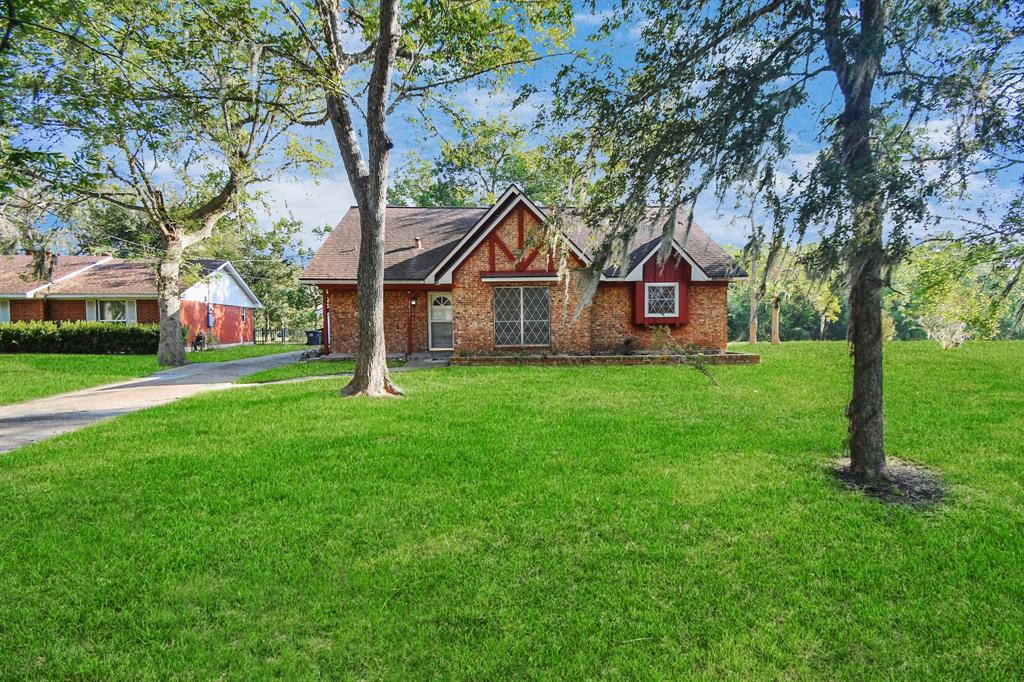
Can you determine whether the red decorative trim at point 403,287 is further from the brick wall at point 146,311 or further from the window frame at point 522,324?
the brick wall at point 146,311

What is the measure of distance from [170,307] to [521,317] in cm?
1173

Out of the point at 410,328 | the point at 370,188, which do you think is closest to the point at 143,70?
the point at 370,188

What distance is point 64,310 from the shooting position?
1030 inches

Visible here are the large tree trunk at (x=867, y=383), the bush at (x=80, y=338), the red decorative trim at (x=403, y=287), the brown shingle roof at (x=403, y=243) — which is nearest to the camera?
the large tree trunk at (x=867, y=383)

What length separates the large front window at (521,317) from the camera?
1656 cm

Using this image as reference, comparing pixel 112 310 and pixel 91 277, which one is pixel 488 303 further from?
pixel 91 277

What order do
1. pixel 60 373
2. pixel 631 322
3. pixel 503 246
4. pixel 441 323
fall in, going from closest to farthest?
1. pixel 60 373
2. pixel 503 246
3. pixel 631 322
4. pixel 441 323

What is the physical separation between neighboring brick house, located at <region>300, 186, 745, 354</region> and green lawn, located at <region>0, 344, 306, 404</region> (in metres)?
5.80

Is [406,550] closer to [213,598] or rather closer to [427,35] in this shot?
[213,598]

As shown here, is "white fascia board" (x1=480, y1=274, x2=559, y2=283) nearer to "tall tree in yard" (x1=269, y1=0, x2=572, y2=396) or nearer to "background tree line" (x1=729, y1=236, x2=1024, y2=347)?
"tall tree in yard" (x1=269, y1=0, x2=572, y2=396)

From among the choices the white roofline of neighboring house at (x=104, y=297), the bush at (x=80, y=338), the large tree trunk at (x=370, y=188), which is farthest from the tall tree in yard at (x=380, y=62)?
the white roofline of neighboring house at (x=104, y=297)

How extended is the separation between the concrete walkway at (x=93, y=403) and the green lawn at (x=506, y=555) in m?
1.03

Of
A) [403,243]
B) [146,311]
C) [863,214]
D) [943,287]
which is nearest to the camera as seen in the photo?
[863,214]

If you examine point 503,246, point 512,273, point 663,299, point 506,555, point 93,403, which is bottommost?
point 506,555
